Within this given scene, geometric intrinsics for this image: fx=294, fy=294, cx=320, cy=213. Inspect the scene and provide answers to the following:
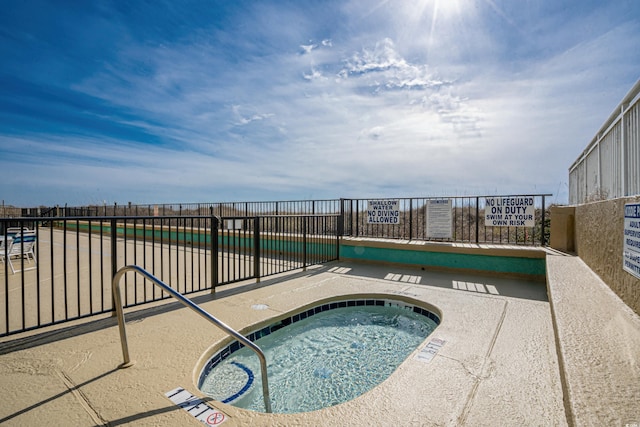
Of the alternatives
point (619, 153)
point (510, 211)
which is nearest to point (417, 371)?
point (619, 153)

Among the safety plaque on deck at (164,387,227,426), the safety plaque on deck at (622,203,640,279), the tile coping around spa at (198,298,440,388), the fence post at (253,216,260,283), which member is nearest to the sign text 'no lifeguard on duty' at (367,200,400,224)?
the tile coping around spa at (198,298,440,388)

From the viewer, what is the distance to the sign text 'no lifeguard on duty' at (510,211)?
19.8 ft

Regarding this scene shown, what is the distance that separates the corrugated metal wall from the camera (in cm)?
258

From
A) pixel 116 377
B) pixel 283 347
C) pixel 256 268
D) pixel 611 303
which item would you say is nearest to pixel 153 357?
pixel 116 377

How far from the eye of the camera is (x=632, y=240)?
209 cm

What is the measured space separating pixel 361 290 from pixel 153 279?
3310 mm

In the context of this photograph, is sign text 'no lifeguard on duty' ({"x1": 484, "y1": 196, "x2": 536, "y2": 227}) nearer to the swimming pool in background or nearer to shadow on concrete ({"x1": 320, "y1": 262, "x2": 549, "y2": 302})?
shadow on concrete ({"x1": 320, "y1": 262, "x2": 549, "y2": 302})

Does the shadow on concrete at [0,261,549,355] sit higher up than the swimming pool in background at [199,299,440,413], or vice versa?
the shadow on concrete at [0,261,549,355]

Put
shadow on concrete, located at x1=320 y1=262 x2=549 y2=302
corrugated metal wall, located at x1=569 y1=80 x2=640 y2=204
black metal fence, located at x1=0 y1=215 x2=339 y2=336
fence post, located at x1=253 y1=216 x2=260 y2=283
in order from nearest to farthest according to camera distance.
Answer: corrugated metal wall, located at x1=569 y1=80 x2=640 y2=204
black metal fence, located at x1=0 y1=215 x2=339 y2=336
shadow on concrete, located at x1=320 y1=262 x2=549 y2=302
fence post, located at x1=253 y1=216 x2=260 y2=283

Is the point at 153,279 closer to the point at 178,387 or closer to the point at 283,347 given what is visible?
the point at 178,387

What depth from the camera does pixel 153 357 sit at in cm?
243

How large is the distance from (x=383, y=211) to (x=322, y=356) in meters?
5.17

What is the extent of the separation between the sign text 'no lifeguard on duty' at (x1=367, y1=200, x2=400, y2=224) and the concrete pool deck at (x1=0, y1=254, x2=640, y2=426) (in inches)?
152

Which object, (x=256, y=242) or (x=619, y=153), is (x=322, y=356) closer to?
(x=256, y=242)
